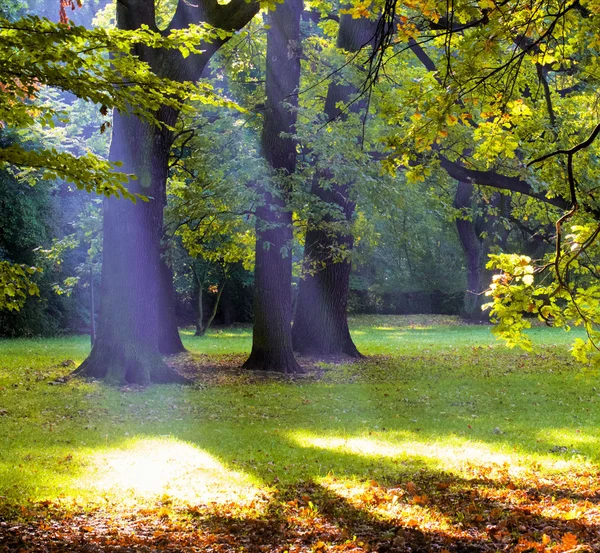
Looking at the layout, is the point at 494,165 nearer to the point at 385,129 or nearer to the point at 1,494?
the point at 385,129

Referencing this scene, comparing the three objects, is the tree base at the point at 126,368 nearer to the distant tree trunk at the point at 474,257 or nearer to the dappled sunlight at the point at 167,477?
the dappled sunlight at the point at 167,477

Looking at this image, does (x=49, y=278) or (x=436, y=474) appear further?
(x=49, y=278)

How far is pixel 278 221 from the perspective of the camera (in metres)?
14.5

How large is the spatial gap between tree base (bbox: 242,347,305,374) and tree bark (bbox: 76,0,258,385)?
251cm

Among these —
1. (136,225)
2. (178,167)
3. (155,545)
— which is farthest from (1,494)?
(178,167)

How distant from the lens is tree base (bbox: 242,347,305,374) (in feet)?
49.9

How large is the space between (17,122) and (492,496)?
18.1 feet

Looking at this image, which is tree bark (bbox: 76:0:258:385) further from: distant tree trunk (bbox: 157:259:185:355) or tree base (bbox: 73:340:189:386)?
distant tree trunk (bbox: 157:259:185:355)

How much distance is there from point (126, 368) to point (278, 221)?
4.26m

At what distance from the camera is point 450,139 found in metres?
13.1

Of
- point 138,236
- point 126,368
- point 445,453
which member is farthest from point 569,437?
point 138,236

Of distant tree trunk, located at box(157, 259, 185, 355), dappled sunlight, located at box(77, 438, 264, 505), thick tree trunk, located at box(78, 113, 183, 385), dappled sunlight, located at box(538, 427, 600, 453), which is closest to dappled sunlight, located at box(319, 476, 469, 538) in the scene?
dappled sunlight, located at box(77, 438, 264, 505)

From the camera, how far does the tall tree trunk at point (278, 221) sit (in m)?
14.9

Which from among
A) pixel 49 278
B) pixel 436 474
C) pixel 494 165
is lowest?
pixel 436 474
